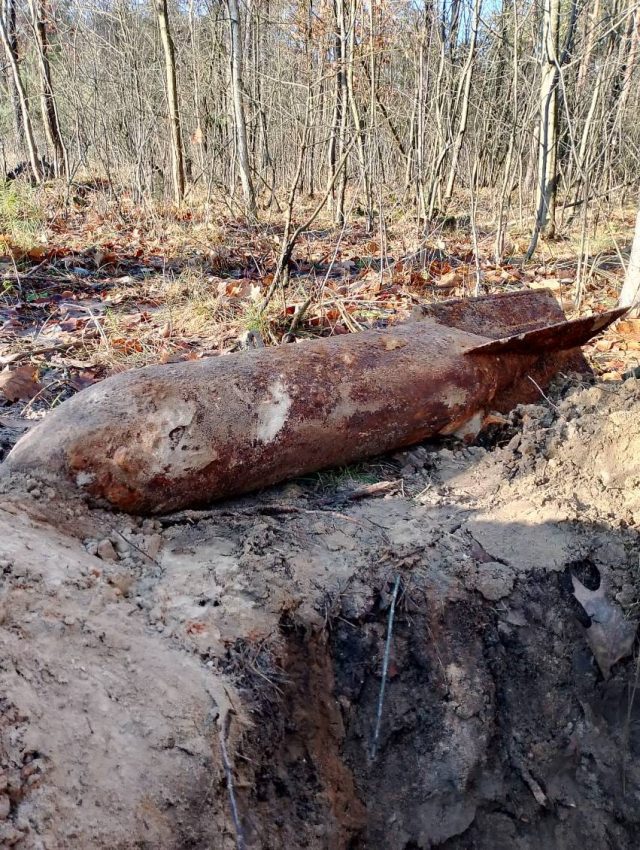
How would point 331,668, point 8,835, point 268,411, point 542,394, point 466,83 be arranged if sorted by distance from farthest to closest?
1. point 466,83
2. point 542,394
3. point 268,411
4. point 331,668
5. point 8,835

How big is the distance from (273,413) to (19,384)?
1.57 metres

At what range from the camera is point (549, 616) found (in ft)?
5.94

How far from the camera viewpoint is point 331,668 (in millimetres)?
1620

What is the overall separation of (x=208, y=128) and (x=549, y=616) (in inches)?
368

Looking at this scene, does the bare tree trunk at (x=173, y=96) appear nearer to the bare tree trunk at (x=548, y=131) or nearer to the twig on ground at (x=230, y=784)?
the bare tree trunk at (x=548, y=131)

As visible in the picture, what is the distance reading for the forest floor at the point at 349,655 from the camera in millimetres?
1140

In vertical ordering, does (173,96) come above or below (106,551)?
above

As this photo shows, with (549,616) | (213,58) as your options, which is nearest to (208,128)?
(213,58)

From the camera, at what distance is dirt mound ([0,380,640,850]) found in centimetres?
113

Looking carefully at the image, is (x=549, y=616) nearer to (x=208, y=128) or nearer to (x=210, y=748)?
(x=210, y=748)

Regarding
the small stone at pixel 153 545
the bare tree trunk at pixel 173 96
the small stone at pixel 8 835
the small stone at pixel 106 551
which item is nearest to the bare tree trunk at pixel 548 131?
the bare tree trunk at pixel 173 96

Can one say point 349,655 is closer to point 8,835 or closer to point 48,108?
point 8,835

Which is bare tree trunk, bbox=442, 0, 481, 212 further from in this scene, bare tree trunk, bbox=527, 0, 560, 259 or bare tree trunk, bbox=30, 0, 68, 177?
bare tree trunk, bbox=30, 0, 68, 177

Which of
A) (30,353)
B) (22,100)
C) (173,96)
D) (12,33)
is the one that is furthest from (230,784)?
(12,33)
